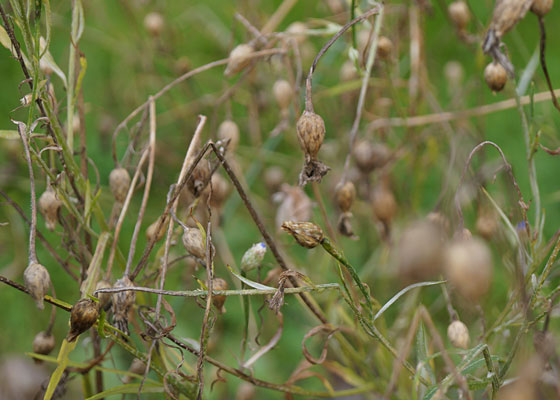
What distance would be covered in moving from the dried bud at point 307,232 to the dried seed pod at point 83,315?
191 mm

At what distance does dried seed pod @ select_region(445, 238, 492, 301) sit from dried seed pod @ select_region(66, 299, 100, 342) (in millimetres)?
315

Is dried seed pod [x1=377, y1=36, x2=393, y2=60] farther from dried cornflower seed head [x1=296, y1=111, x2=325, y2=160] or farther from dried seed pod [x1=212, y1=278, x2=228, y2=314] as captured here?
dried seed pod [x1=212, y1=278, x2=228, y2=314]

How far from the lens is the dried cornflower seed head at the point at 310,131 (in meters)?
0.66

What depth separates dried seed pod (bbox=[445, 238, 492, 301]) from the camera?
452 mm

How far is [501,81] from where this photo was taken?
0.75 metres

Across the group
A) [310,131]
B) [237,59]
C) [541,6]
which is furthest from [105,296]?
[541,6]

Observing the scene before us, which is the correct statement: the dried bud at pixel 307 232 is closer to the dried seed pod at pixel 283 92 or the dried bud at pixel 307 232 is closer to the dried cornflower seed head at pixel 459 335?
the dried cornflower seed head at pixel 459 335

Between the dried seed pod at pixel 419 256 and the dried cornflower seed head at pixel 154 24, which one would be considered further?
the dried cornflower seed head at pixel 154 24

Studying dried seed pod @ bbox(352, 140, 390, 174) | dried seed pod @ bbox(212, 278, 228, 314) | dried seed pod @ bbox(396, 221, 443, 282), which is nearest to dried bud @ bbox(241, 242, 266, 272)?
dried seed pod @ bbox(212, 278, 228, 314)

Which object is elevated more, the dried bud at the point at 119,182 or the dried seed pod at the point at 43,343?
the dried bud at the point at 119,182

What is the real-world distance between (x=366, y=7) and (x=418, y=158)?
0.95 feet

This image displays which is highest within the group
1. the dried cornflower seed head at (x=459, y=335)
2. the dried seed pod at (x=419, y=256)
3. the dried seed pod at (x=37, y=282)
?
the dried seed pod at (x=419, y=256)

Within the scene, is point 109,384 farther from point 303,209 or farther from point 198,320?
point 303,209

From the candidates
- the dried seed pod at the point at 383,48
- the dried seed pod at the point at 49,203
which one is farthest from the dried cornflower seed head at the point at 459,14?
the dried seed pod at the point at 49,203
